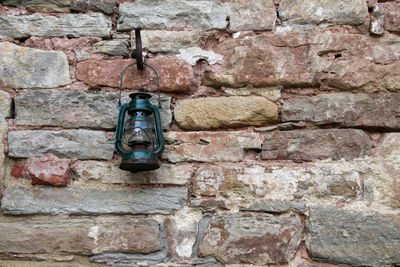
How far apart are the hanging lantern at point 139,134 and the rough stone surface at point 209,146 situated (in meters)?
0.09

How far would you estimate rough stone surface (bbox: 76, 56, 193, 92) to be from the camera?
1898 mm

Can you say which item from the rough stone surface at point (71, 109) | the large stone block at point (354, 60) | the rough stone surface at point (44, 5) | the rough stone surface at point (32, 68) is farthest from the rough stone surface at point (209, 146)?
the rough stone surface at point (44, 5)

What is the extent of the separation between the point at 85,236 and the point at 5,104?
71cm

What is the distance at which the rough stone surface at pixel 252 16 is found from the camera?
194 centimetres

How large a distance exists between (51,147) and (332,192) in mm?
1249

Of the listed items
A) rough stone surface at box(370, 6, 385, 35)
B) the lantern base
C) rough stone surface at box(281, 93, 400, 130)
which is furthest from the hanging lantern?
rough stone surface at box(370, 6, 385, 35)

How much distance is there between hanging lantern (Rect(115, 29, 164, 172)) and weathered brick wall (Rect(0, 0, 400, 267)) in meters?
0.09

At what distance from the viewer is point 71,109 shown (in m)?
1.89

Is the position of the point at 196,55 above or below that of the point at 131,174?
above

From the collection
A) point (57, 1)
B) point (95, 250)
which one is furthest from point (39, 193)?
point (57, 1)

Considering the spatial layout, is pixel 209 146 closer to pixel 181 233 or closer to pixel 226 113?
pixel 226 113

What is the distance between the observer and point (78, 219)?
179 centimetres

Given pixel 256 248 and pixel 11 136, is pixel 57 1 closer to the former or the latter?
pixel 11 136

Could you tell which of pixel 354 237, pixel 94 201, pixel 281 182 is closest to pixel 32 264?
pixel 94 201
